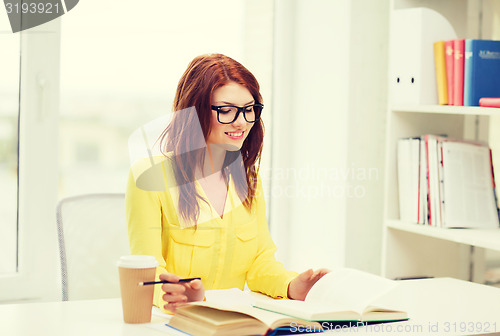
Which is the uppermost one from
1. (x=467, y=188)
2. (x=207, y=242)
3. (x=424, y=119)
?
(x=424, y=119)

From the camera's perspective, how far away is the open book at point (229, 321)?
1.15 metres

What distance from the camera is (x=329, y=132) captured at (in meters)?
2.56

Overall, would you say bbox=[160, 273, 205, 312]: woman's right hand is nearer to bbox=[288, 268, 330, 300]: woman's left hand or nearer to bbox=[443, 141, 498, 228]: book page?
bbox=[288, 268, 330, 300]: woman's left hand

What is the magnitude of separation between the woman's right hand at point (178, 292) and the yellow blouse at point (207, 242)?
16cm

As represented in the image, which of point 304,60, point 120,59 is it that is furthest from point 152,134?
point 304,60

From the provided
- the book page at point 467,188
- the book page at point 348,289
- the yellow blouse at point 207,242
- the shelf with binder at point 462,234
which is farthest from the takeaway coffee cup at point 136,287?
the book page at point 467,188

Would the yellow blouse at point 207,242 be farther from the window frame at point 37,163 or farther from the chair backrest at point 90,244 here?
the window frame at point 37,163

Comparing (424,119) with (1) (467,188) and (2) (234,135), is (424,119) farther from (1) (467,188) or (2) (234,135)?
(2) (234,135)

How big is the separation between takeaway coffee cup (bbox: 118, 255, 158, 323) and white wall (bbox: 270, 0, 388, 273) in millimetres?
1348

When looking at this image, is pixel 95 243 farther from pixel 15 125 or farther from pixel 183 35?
pixel 183 35

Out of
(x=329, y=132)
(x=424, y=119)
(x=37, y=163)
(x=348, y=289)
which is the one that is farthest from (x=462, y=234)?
(x=37, y=163)

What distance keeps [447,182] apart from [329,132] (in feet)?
1.84

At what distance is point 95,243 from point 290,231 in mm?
1188

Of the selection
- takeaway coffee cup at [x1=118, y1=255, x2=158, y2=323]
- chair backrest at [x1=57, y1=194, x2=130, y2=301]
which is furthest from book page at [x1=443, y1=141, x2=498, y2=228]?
takeaway coffee cup at [x1=118, y1=255, x2=158, y2=323]
